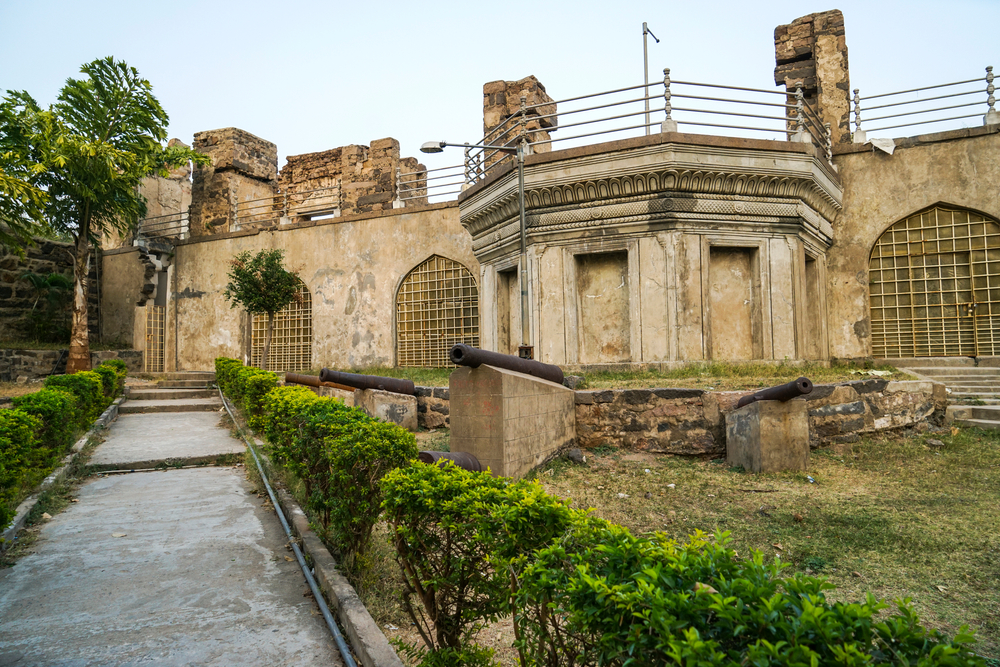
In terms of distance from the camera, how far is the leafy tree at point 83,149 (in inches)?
562

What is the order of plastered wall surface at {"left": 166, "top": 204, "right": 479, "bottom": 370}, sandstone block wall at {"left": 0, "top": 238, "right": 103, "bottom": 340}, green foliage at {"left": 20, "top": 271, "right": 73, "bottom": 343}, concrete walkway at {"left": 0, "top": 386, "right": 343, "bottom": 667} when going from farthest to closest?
green foliage at {"left": 20, "top": 271, "right": 73, "bottom": 343}, sandstone block wall at {"left": 0, "top": 238, "right": 103, "bottom": 340}, plastered wall surface at {"left": 166, "top": 204, "right": 479, "bottom": 370}, concrete walkway at {"left": 0, "top": 386, "right": 343, "bottom": 667}

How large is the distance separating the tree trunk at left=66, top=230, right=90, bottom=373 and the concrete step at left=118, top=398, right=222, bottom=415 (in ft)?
11.7

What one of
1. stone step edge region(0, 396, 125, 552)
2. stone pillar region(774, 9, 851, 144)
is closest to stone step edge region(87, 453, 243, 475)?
stone step edge region(0, 396, 125, 552)

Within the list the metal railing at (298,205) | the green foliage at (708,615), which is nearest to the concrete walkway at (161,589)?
the green foliage at (708,615)

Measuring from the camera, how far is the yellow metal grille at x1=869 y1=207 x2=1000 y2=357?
11516mm

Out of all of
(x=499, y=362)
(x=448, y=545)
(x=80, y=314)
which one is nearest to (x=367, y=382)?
(x=499, y=362)

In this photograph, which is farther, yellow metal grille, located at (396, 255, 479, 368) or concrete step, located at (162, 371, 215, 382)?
concrete step, located at (162, 371, 215, 382)

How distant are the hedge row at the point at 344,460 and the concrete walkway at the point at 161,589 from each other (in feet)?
1.36

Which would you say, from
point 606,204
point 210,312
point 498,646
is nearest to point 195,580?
point 498,646

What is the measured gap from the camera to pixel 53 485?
571 centimetres

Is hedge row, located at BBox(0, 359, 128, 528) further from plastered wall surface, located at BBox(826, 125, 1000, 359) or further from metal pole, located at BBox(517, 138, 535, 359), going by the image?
plastered wall surface, located at BBox(826, 125, 1000, 359)

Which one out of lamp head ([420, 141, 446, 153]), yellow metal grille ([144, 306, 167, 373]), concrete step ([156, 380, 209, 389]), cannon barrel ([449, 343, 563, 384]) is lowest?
concrete step ([156, 380, 209, 389])

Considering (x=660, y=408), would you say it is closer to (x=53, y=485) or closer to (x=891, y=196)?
(x=53, y=485)

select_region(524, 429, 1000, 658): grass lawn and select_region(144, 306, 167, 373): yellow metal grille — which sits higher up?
select_region(144, 306, 167, 373): yellow metal grille
